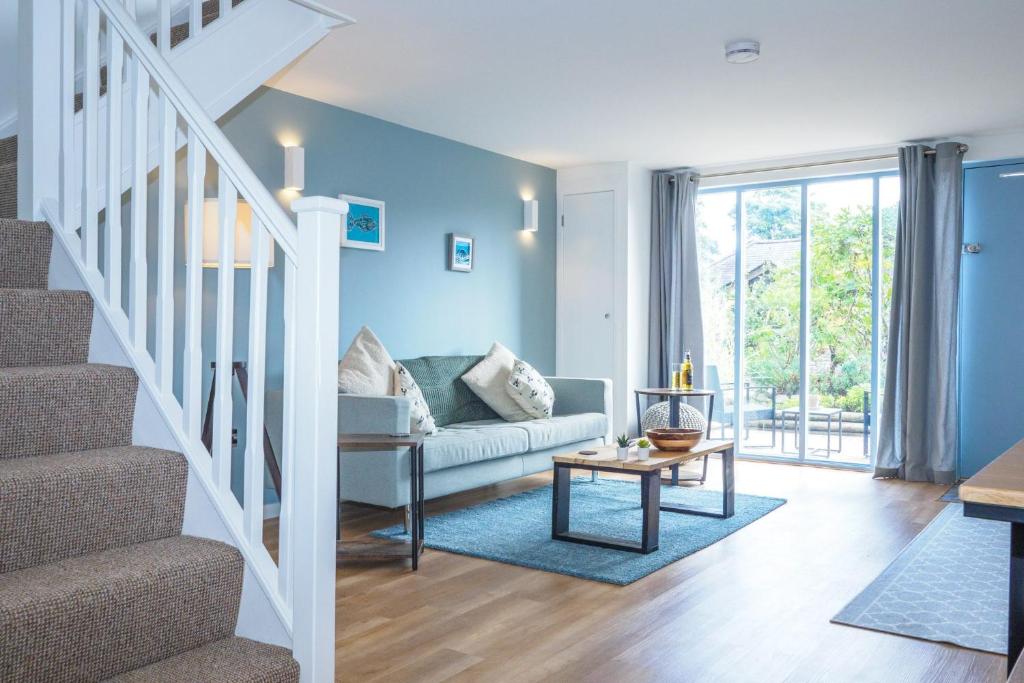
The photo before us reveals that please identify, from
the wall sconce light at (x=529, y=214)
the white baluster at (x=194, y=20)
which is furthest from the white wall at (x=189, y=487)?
the wall sconce light at (x=529, y=214)

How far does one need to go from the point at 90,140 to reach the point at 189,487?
3.22 ft

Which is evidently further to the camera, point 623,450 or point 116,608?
point 623,450

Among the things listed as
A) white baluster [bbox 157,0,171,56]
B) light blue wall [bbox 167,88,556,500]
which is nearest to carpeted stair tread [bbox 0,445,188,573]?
white baluster [bbox 157,0,171,56]

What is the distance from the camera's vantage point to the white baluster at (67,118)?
236 cm

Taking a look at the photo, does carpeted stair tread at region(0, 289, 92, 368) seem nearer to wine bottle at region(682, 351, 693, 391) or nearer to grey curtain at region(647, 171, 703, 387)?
wine bottle at region(682, 351, 693, 391)

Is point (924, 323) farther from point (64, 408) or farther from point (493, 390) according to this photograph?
point (64, 408)

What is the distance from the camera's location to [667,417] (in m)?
6.42

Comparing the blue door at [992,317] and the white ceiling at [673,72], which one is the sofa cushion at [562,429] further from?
the blue door at [992,317]

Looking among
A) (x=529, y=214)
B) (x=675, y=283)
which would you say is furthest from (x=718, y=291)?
(x=529, y=214)

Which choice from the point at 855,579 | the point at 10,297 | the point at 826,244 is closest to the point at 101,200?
the point at 10,297

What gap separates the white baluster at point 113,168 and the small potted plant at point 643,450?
8.87 feet

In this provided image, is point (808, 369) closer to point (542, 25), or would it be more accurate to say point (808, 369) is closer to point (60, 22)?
point (542, 25)

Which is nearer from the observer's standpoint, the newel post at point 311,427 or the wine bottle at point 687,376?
the newel post at point 311,427

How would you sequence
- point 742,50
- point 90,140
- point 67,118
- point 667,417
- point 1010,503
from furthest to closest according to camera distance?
1. point 667,417
2. point 742,50
3. point 67,118
4. point 90,140
5. point 1010,503
